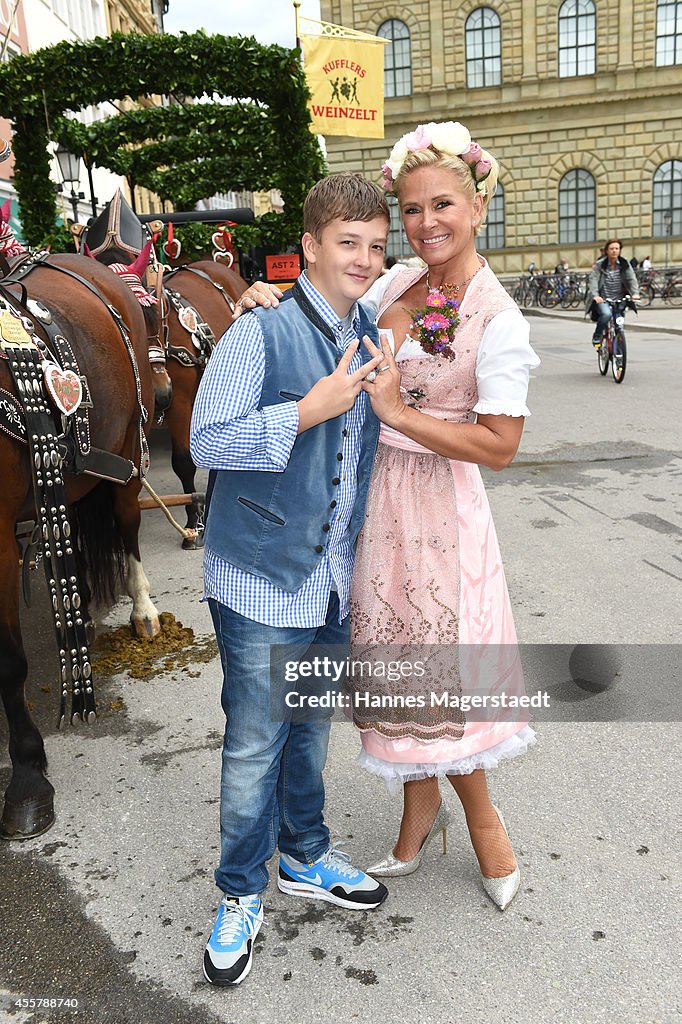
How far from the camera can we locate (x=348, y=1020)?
201 centimetres

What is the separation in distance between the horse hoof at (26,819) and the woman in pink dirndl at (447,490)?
1225 mm

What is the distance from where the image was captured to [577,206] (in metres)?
36.6

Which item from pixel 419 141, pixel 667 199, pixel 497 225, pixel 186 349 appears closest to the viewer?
pixel 419 141

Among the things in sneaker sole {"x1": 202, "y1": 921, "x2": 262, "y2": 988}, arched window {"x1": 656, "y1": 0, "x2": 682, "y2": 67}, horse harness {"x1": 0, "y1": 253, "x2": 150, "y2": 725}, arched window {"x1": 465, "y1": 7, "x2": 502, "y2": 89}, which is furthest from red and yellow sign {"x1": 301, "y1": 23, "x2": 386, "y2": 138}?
arched window {"x1": 656, "y1": 0, "x2": 682, "y2": 67}

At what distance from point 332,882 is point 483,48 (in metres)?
40.5

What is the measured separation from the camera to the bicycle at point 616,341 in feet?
37.4

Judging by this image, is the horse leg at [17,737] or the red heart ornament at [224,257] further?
the red heart ornament at [224,257]

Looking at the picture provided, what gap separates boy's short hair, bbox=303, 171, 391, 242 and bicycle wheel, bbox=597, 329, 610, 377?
10.4 m

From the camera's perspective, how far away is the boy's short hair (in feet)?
6.37

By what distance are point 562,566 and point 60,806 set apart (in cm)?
323

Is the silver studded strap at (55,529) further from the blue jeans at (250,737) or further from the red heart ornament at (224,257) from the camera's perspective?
the red heart ornament at (224,257)

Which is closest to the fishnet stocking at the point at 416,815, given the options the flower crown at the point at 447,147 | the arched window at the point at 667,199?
the flower crown at the point at 447,147

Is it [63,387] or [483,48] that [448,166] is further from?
[483,48]

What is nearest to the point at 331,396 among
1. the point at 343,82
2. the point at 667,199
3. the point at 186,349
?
the point at 186,349
